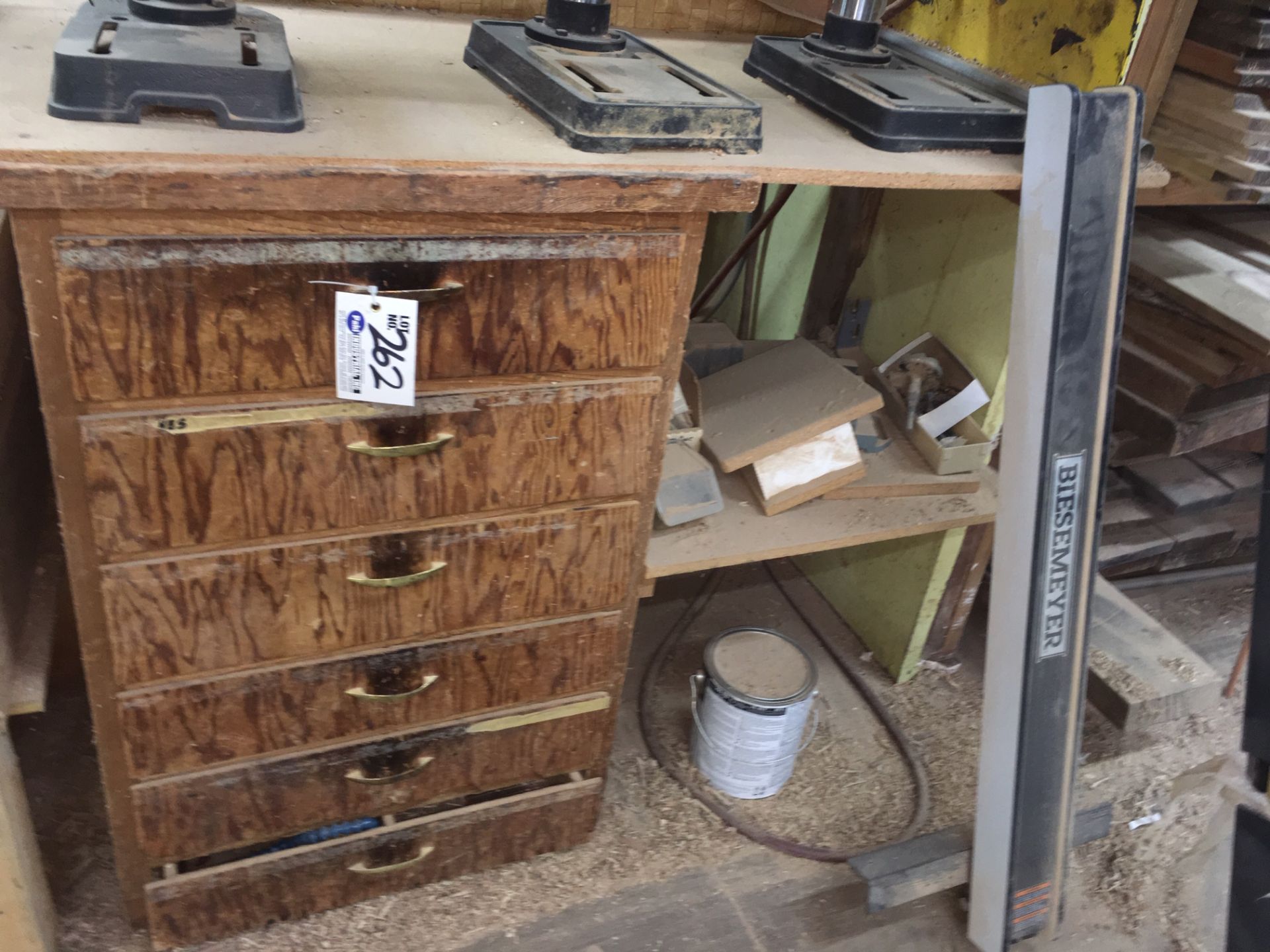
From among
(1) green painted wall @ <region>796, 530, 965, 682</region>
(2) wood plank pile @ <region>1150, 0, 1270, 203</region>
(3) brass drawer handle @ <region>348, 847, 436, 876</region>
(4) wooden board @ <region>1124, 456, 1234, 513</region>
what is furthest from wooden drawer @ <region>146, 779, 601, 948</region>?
(4) wooden board @ <region>1124, 456, 1234, 513</region>

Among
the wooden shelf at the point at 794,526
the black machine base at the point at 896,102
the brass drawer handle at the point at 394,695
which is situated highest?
the black machine base at the point at 896,102

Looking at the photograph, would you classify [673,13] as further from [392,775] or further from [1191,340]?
[392,775]

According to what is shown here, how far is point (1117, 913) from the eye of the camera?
141 centimetres

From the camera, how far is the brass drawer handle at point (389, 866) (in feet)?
4.05

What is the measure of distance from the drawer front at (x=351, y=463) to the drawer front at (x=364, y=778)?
318 mm

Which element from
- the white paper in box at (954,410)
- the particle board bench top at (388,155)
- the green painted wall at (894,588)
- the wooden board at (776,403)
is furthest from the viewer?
the green painted wall at (894,588)

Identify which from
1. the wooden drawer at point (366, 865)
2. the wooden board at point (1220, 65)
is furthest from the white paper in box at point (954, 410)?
the wooden drawer at point (366, 865)

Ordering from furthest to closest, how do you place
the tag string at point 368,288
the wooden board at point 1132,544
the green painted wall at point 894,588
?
the wooden board at point 1132,544, the green painted wall at point 894,588, the tag string at point 368,288

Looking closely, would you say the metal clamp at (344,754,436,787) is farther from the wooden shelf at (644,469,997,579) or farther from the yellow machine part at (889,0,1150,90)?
the yellow machine part at (889,0,1150,90)

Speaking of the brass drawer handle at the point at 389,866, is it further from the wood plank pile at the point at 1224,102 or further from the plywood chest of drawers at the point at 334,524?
the wood plank pile at the point at 1224,102

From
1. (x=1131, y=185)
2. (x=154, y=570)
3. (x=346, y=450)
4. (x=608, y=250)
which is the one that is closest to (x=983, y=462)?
(x=1131, y=185)

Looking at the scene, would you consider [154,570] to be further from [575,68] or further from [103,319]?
[575,68]

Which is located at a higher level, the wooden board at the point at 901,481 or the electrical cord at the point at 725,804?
the wooden board at the point at 901,481

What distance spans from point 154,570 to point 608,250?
52cm
